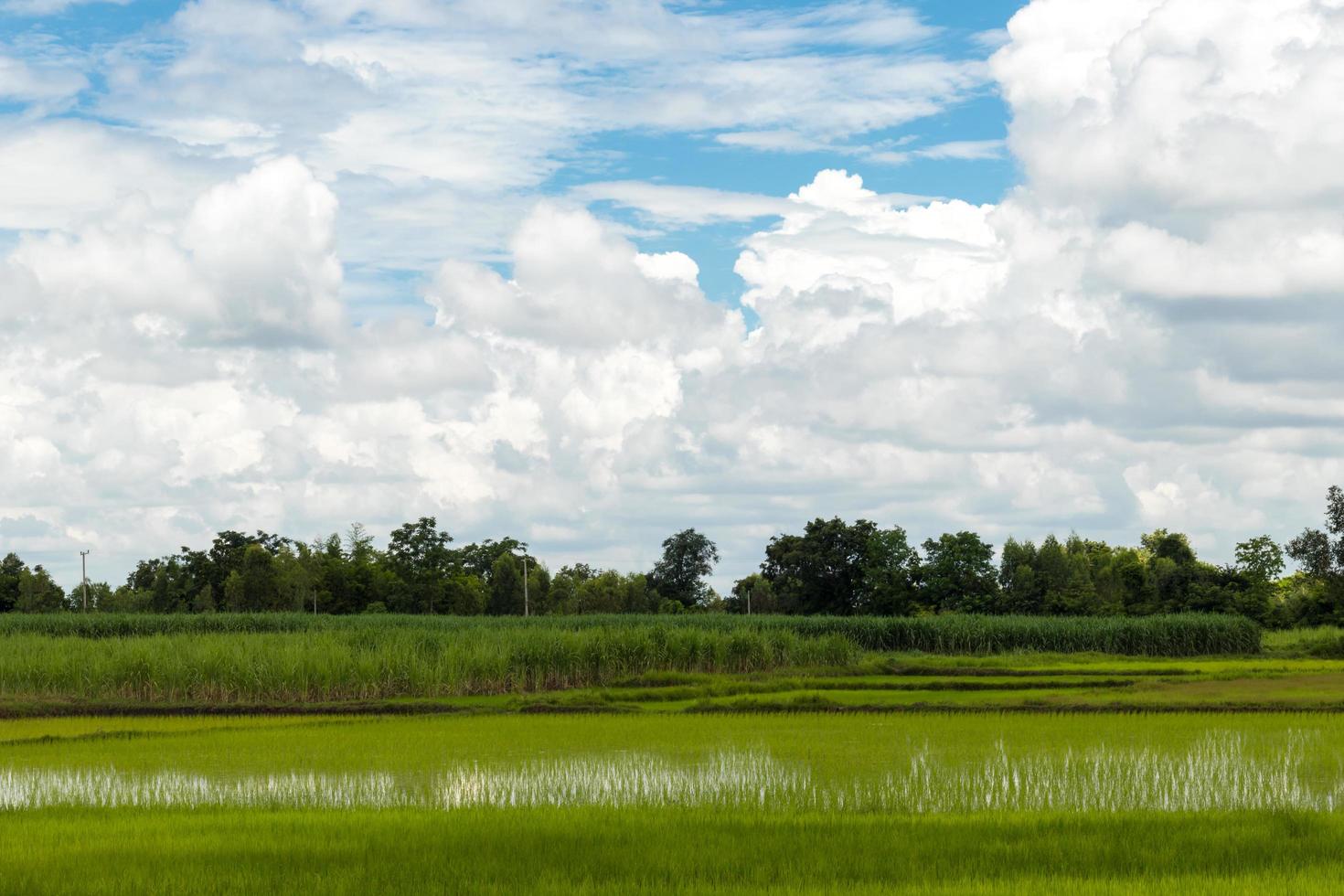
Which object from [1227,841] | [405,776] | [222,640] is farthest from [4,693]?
[1227,841]

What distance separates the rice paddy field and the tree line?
2973 cm

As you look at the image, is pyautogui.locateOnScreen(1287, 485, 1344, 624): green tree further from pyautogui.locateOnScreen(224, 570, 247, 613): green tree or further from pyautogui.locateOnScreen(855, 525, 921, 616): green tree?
pyautogui.locateOnScreen(224, 570, 247, 613): green tree

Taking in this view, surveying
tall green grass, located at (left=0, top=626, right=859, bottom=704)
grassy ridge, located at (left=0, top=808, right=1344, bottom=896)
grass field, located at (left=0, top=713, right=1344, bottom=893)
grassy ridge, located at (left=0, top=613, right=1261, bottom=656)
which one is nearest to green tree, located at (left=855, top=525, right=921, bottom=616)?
grassy ridge, located at (left=0, top=613, right=1261, bottom=656)

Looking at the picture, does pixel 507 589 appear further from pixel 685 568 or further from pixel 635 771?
pixel 635 771

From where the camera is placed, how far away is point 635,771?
52.9 ft

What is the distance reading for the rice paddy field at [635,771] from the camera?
10.2m

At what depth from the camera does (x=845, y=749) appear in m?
18.2

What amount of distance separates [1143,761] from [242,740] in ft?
45.9

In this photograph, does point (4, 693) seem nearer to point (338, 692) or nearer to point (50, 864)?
point (338, 692)

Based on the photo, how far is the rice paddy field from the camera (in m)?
10.2

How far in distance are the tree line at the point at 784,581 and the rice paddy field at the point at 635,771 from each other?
2973 centimetres

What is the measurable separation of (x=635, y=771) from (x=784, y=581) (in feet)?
212

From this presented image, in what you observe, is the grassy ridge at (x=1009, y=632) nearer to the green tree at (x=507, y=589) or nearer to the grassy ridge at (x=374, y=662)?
the grassy ridge at (x=374, y=662)

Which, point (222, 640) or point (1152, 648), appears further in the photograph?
point (1152, 648)
